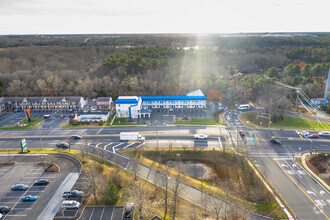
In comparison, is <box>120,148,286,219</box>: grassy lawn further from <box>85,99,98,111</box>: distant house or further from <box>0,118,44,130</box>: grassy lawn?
<box>0,118,44,130</box>: grassy lawn

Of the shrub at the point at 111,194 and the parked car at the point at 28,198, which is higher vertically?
the shrub at the point at 111,194

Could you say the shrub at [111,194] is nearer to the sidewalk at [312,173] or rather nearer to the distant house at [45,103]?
the sidewalk at [312,173]

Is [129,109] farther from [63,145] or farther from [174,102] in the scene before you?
[63,145]

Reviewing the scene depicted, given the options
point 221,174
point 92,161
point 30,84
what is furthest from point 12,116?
point 221,174

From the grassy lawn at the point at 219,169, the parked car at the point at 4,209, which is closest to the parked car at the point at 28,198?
the parked car at the point at 4,209

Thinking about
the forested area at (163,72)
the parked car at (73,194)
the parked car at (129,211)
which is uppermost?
the forested area at (163,72)

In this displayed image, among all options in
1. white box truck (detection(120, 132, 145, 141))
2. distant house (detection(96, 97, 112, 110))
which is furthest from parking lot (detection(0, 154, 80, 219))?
distant house (detection(96, 97, 112, 110))
